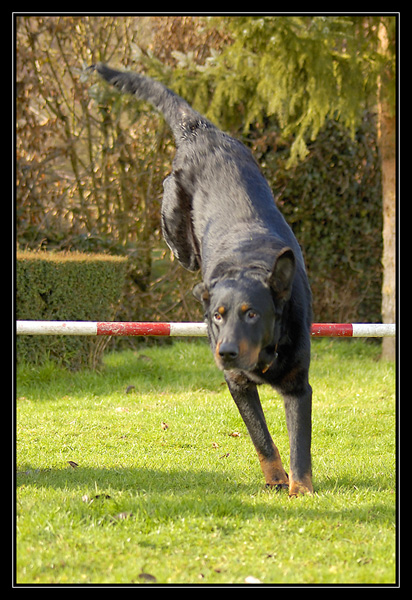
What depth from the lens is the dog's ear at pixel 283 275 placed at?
3.51 m

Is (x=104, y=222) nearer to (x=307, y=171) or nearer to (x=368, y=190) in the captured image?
(x=307, y=171)

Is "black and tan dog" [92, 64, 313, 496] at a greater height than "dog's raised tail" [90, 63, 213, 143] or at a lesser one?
lesser

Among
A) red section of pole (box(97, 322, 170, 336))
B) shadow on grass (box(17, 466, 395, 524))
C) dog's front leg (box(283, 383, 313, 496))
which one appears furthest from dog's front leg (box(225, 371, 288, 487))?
red section of pole (box(97, 322, 170, 336))

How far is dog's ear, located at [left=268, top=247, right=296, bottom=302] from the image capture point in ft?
11.5

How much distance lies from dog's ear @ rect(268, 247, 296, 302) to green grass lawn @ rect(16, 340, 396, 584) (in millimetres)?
1134

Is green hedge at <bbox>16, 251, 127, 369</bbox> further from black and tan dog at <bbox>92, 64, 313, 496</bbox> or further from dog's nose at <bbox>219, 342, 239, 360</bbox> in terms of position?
dog's nose at <bbox>219, 342, 239, 360</bbox>

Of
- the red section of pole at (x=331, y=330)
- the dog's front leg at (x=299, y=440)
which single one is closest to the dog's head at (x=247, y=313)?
the dog's front leg at (x=299, y=440)

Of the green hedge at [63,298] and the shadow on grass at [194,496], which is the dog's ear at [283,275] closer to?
the shadow on grass at [194,496]

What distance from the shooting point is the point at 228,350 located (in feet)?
10.7

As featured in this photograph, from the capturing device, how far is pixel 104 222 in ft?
32.9

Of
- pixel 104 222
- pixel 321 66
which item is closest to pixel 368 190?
pixel 321 66

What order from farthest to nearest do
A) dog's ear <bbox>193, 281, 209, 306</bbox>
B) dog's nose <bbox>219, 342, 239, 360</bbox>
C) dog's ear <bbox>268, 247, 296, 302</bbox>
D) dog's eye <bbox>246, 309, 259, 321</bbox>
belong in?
dog's ear <bbox>193, 281, 209, 306</bbox>
dog's ear <bbox>268, 247, 296, 302</bbox>
dog's eye <bbox>246, 309, 259, 321</bbox>
dog's nose <bbox>219, 342, 239, 360</bbox>

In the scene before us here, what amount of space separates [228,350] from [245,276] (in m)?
0.49

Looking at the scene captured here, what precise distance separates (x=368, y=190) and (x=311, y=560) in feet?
26.2
